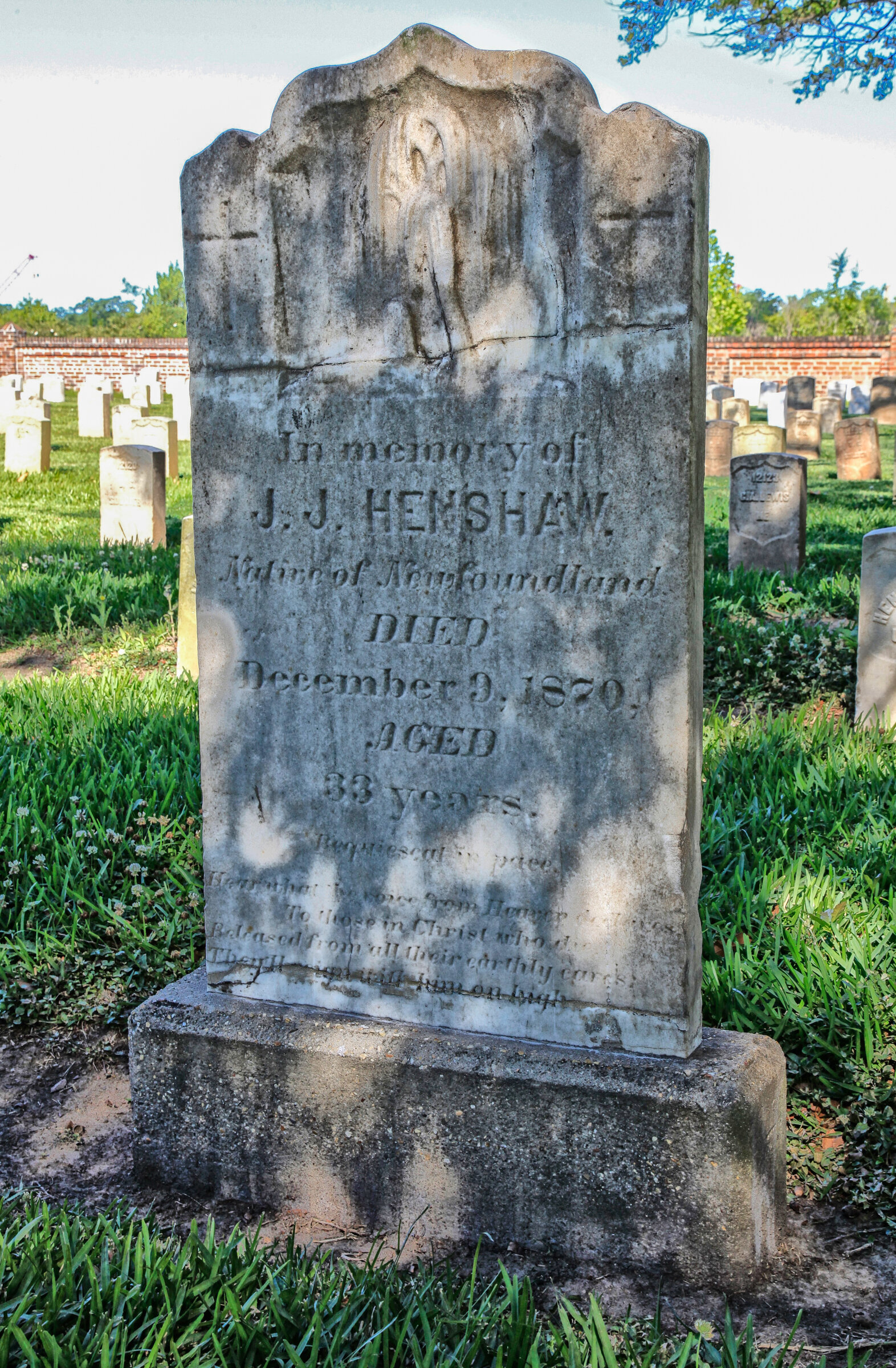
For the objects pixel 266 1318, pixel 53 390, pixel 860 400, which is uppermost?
pixel 53 390

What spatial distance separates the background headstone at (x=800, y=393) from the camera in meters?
26.3

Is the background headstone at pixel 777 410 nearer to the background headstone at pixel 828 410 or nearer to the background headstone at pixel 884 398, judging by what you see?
the background headstone at pixel 828 410

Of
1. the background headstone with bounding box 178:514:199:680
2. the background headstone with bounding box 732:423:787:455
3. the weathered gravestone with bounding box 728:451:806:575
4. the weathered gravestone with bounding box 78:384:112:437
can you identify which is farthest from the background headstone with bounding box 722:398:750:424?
the background headstone with bounding box 178:514:199:680

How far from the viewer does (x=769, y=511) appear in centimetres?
865

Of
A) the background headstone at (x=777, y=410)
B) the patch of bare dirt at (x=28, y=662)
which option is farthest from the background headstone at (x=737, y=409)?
the patch of bare dirt at (x=28, y=662)

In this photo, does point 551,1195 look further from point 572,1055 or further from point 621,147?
point 621,147

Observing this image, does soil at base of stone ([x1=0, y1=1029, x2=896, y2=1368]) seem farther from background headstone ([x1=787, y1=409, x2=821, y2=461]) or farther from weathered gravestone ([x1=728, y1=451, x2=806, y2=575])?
background headstone ([x1=787, y1=409, x2=821, y2=461])

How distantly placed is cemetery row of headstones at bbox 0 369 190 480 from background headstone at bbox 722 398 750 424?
938cm

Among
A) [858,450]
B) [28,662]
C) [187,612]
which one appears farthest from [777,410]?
[187,612]

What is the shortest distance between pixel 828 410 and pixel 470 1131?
79.5 feet

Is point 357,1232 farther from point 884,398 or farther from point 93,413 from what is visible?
point 884,398

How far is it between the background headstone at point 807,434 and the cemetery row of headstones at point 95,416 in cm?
1001

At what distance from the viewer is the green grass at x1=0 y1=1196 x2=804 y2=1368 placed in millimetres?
1812

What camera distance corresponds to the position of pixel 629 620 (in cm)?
229
